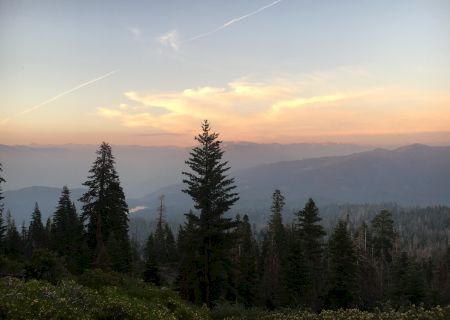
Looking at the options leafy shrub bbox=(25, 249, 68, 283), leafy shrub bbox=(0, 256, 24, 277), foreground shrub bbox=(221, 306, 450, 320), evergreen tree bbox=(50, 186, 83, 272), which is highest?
leafy shrub bbox=(25, 249, 68, 283)

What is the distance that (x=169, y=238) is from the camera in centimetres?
7775

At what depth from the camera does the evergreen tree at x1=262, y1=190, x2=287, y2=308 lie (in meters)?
53.3

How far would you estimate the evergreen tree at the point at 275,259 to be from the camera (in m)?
53.3

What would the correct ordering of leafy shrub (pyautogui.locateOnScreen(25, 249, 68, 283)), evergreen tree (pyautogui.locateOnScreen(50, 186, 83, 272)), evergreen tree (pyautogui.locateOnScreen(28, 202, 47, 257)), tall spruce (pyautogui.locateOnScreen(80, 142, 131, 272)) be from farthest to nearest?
evergreen tree (pyautogui.locateOnScreen(28, 202, 47, 257)) → evergreen tree (pyautogui.locateOnScreen(50, 186, 83, 272)) → tall spruce (pyautogui.locateOnScreen(80, 142, 131, 272)) → leafy shrub (pyautogui.locateOnScreen(25, 249, 68, 283))

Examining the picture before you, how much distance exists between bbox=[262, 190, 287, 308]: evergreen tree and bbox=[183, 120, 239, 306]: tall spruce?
65.2ft

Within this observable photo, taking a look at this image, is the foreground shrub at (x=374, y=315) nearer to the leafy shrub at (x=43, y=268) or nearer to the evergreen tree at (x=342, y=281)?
the leafy shrub at (x=43, y=268)

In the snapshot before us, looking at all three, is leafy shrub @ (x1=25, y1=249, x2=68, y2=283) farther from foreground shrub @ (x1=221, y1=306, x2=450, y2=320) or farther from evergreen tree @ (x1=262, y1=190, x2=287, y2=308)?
evergreen tree @ (x1=262, y1=190, x2=287, y2=308)

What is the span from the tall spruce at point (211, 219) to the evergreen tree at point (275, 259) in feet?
65.2

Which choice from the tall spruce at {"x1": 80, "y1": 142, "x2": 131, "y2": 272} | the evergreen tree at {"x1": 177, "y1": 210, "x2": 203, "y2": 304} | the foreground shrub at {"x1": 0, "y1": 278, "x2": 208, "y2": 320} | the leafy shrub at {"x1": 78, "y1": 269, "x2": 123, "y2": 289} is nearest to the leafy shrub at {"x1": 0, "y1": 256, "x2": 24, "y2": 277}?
the leafy shrub at {"x1": 78, "y1": 269, "x2": 123, "y2": 289}

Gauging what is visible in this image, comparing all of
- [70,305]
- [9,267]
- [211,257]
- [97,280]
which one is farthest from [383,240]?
[70,305]

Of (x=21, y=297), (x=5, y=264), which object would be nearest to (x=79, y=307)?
(x=21, y=297)

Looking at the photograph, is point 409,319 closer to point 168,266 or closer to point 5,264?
point 5,264

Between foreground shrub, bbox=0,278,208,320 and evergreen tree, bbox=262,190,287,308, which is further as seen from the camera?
evergreen tree, bbox=262,190,287,308

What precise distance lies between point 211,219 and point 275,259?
116 ft
